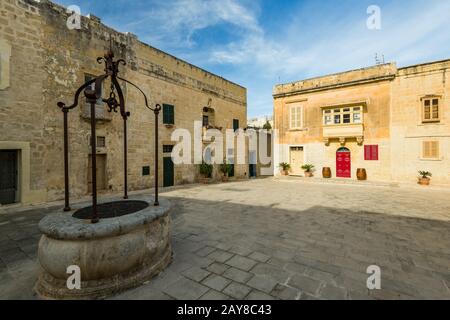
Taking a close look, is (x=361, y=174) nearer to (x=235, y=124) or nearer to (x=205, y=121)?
(x=235, y=124)

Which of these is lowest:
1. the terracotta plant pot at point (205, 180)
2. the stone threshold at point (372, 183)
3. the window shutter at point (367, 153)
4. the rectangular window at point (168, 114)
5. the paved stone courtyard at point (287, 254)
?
the paved stone courtyard at point (287, 254)

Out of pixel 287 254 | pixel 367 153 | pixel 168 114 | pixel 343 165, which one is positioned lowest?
pixel 287 254

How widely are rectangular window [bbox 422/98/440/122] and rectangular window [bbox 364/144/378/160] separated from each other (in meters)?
3.02

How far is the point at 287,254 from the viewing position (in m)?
4.08

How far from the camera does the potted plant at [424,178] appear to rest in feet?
42.8

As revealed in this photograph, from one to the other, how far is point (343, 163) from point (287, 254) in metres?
14.5

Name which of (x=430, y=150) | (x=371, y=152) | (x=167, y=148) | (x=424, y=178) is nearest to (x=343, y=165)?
(x=371, y=152)

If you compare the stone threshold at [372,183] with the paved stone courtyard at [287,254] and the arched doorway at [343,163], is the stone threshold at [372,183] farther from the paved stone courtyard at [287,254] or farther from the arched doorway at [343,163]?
the paved stone courtyard at [287,254]

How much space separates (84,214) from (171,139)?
10.7 metres

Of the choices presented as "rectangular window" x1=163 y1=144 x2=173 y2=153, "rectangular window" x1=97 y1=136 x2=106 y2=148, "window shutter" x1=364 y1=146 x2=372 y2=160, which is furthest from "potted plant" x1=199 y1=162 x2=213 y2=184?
"window shutter" x1=364 y1=146 x2=372 y2=160

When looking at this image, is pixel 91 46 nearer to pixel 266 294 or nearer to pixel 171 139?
pixel 171 139

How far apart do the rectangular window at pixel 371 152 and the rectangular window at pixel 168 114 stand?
13425 millimetres

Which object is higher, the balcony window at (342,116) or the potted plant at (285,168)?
the balcony window at (342,116)

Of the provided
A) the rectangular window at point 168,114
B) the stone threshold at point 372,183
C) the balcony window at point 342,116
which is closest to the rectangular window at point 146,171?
the rectangular window at point 168,114
